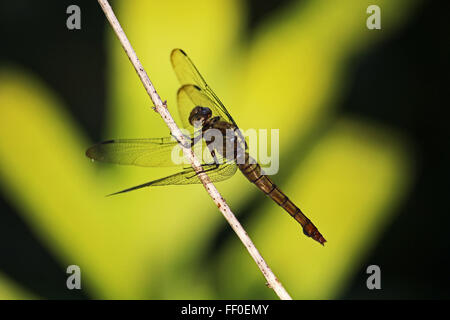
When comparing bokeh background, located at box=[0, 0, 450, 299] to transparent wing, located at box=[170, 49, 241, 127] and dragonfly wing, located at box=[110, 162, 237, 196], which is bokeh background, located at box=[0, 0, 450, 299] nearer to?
transparent wing, located at box=[170, 49, 241, 127]

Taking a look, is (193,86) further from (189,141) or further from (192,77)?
(189,141)

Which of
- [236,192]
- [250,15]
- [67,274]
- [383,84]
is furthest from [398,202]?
[67,274]

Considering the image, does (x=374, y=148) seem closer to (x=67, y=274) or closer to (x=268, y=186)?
(x=268, y=186)

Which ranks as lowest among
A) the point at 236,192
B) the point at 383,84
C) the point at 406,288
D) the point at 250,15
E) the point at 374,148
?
the point at 406,288

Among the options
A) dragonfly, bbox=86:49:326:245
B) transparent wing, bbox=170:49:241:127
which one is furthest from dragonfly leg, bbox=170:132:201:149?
transparent wing, bbox=170:49:241:127

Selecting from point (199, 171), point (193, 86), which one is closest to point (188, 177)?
point (199, 171)

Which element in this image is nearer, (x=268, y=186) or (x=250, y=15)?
(x=268, y=186)
